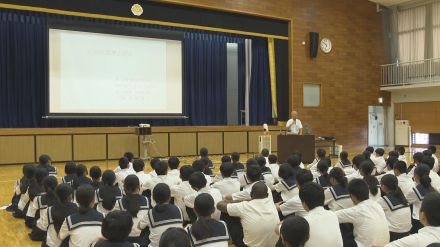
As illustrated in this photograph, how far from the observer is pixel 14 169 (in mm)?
8969

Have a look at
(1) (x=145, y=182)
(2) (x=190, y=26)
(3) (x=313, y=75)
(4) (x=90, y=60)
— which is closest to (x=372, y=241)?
(1) (x=145, y=182)

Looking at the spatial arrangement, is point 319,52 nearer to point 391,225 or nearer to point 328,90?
point 328,90

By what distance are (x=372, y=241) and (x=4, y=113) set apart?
30.2ft

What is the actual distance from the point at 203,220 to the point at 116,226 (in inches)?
24.9

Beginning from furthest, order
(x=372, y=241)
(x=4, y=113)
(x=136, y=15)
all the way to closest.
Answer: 1. (x=136, y=15)
2. (x=4, y=113)
3. (x=372, y=241)

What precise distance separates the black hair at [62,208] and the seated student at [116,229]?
1174mm

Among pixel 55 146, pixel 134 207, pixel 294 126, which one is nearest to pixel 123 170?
pixel 134 207

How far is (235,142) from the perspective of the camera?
12508 mm

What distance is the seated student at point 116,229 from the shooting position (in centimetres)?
212

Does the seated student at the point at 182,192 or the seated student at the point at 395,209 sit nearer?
the seated student at the point at 395,209

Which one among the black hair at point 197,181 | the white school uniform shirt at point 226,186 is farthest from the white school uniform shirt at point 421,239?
the white school uniform shirt at point 226,186

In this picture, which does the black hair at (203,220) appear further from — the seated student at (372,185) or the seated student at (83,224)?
the seated student at (372,185)

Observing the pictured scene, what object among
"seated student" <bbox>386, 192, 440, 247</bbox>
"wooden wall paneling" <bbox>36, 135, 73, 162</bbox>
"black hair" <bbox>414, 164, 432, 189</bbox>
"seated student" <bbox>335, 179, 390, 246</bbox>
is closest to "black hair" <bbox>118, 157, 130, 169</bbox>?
"seated student" <bbox>335, 179, 390, 246</bbox>

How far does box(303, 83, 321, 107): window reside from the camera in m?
14.0
